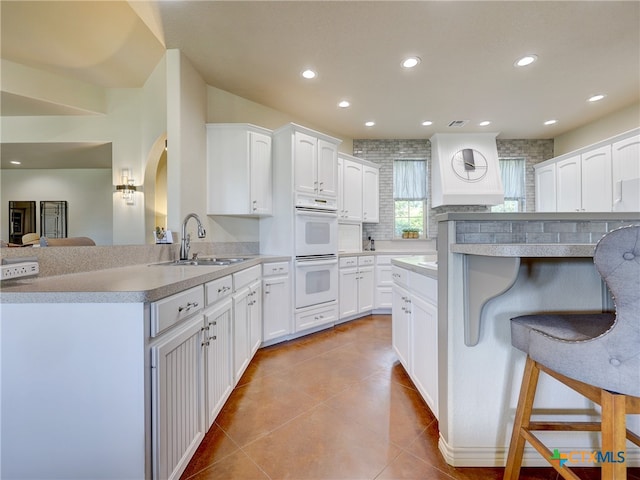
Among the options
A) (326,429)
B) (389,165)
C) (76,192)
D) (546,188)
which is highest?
(389,165)

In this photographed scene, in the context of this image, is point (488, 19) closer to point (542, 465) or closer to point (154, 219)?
point (542, 465)

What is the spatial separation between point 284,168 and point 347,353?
2.04 meters

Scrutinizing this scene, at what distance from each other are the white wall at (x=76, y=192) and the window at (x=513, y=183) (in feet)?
19.3

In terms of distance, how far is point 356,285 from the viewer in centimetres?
378

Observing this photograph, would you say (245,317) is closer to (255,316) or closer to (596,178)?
(255,316)

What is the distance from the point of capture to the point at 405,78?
307cm

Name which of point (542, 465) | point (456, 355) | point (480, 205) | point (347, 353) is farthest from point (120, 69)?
point (480, 205)

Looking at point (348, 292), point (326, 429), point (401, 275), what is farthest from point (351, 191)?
point (326, 429)

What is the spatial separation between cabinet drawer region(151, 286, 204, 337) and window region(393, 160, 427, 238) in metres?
4.03

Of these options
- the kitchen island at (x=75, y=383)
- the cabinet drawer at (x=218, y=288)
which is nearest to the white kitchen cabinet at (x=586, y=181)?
the cabinet drawer at (x=218, y=288)

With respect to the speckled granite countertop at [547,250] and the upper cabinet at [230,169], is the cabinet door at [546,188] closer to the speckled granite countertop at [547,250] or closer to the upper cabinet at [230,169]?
the speckled granite countertop at [547,250]

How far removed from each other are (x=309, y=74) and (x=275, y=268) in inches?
81.9

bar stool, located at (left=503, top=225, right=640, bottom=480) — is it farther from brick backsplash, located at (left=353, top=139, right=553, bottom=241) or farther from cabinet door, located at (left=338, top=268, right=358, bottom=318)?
brick backsplash, located at (left=353, top=139, right=553, bottom=241)

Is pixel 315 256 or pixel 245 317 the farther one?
pixel 315 256
